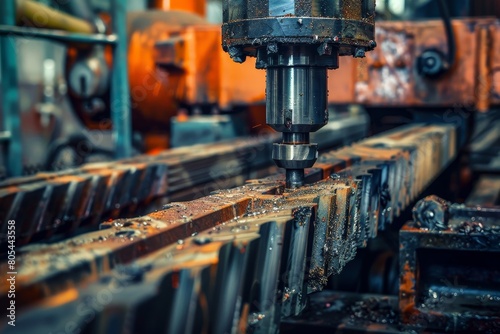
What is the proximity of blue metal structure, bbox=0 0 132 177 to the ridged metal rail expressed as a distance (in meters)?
1.87

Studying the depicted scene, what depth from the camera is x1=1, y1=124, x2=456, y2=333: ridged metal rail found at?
0.68 m

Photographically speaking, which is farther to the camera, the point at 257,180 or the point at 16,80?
the point at 16,80

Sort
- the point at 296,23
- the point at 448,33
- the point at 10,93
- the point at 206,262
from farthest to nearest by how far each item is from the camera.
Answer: the point at 10,93
the point at 448,33
the point at 296,23
the point at 206,262

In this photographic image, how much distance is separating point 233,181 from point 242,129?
648 millimetres

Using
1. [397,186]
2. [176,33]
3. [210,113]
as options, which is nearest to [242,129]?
[210,113]

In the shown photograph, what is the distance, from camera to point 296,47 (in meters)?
1.24

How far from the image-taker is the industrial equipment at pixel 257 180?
789mm

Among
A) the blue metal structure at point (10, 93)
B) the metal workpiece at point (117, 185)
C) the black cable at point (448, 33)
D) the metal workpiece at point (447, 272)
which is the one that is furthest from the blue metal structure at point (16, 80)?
the metal workpiece at point (447, 272)

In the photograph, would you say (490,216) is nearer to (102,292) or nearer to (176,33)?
(102,292)

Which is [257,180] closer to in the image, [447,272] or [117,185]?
[447,272]

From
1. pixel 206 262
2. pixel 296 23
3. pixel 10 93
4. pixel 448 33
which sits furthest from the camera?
pixel 10 93

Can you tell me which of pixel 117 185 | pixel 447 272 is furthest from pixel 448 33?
pixel 117 185

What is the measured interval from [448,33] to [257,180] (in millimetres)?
1467

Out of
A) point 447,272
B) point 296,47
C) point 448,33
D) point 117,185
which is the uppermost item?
point 448,33
